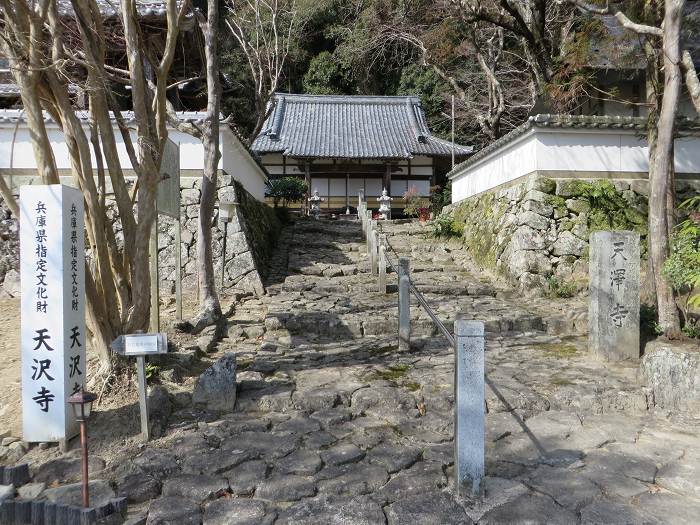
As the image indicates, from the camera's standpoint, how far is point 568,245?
912 centimetres

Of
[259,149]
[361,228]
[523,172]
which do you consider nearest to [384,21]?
[259,149]

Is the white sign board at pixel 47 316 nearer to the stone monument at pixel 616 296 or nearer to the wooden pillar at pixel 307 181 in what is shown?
the stone monument at pixel 616 296

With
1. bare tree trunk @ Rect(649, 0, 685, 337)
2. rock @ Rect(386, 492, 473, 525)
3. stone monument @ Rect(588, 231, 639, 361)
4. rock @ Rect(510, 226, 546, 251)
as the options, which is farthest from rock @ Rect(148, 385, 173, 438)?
rock @ Rect(510, 226, 546, 251)

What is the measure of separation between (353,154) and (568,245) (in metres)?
13.1

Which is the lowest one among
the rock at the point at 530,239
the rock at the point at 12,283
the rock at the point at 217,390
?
the rock at the point at 217,390

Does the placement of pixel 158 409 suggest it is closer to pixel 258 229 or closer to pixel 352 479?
pixel 352 479

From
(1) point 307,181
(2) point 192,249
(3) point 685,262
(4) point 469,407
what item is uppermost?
(1) point 307,181

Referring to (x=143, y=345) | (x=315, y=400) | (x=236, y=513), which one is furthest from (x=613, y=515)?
(x=143, y=345)

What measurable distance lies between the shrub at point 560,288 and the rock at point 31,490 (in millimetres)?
7747

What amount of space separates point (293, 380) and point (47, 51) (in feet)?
13.6

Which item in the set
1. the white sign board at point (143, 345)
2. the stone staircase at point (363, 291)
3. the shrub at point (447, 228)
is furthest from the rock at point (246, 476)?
the shrub at point (447, 228)

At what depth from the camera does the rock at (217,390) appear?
13.9 ft

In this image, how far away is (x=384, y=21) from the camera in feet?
70.2

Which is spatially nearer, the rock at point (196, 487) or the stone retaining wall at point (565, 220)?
the rock at point (196, 487)
